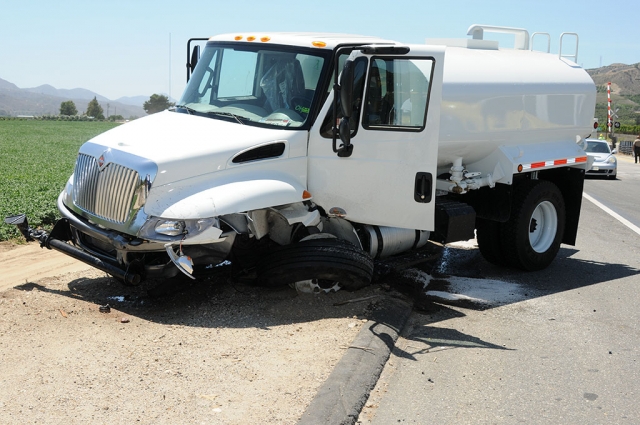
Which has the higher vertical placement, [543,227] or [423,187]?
[423,187]

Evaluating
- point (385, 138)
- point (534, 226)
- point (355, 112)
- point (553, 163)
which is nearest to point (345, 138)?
point (355, 112)

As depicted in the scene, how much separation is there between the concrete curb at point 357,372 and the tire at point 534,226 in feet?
8.95

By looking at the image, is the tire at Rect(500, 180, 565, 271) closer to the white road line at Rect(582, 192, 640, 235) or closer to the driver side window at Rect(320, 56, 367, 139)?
the driver side window at Rect(320, 56, 367, 139)

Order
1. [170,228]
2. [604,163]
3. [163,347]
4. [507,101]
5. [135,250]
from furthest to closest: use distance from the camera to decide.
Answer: [604,163] < [507,101] < [135,250] < [170,228] < [163,347]

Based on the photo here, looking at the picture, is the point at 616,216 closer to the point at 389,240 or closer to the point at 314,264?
the point at 389,240

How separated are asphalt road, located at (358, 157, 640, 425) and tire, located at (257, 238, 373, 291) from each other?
2.56 feet

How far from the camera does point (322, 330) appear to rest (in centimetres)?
679

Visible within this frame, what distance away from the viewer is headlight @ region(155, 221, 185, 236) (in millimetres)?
6695

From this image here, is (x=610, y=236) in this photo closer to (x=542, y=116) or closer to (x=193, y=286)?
(x=542, y=116)

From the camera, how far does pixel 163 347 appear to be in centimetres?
615

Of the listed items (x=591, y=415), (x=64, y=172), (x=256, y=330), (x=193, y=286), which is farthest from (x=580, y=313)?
(x=64, y=172)

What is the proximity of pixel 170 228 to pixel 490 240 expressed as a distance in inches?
190

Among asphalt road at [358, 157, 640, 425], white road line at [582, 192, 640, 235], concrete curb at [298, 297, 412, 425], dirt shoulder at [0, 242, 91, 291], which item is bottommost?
white road line at [582, 192, 640, 235]

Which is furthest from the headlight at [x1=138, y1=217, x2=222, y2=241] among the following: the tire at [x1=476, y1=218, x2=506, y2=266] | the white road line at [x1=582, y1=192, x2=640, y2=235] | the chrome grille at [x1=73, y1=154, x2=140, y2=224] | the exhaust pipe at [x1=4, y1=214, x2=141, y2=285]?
the white road line at [x1=582, y1=192, x2=640, y2=235]
